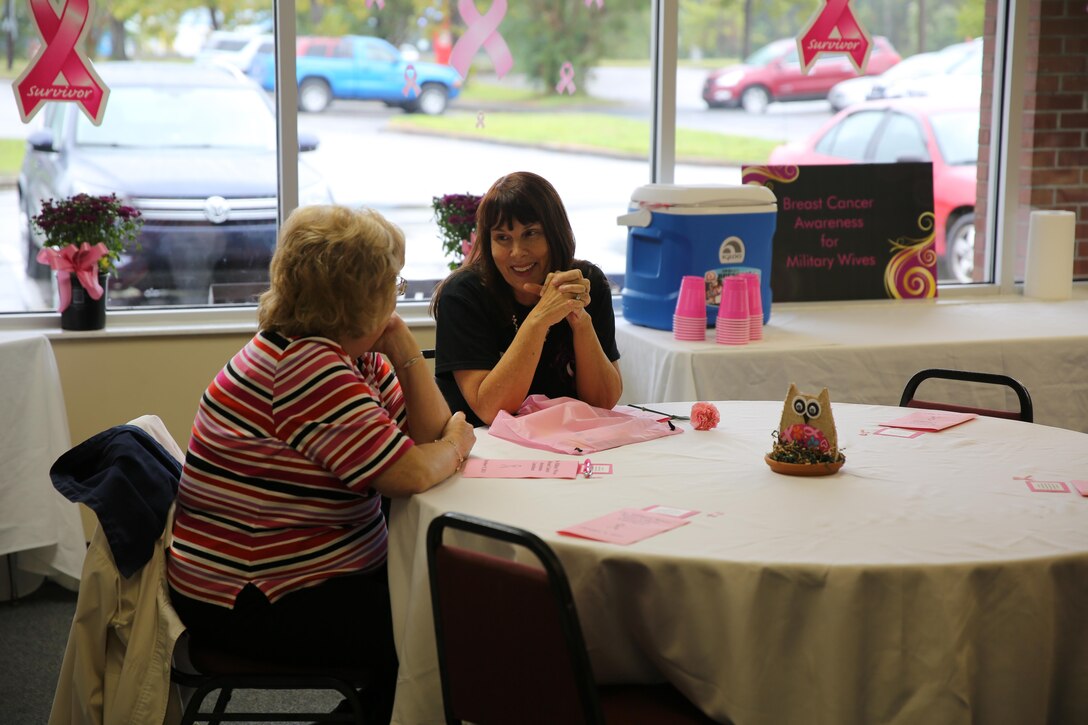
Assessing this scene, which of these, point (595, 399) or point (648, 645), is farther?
point (595, 399)

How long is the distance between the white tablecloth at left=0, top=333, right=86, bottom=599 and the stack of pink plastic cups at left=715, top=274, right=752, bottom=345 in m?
1.92

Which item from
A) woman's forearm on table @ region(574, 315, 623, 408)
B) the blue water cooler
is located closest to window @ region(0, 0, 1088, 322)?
the blue water cooler

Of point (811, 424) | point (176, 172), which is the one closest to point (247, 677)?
point (811, 424)

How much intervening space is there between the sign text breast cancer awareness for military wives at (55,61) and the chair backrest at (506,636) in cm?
256

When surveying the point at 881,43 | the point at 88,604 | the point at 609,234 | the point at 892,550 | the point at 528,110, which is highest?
the point at 881,43

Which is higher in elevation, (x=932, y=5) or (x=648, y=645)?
(x=932, y=5)

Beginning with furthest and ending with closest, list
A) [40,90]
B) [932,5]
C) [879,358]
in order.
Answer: [932,5]
[40,90]
[879,358]

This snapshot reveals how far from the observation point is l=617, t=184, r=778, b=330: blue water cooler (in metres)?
3.41

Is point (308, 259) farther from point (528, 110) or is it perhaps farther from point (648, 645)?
point (528, 110)

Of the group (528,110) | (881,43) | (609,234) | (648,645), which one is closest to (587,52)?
(528,110)

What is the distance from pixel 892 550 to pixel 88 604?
1261 mm

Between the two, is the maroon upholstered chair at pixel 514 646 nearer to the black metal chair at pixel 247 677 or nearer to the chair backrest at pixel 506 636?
the chair backrest at pixel 506 636

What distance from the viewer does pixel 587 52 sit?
4.04 metres

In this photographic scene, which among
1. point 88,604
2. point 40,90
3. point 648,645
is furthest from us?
point 40,90
